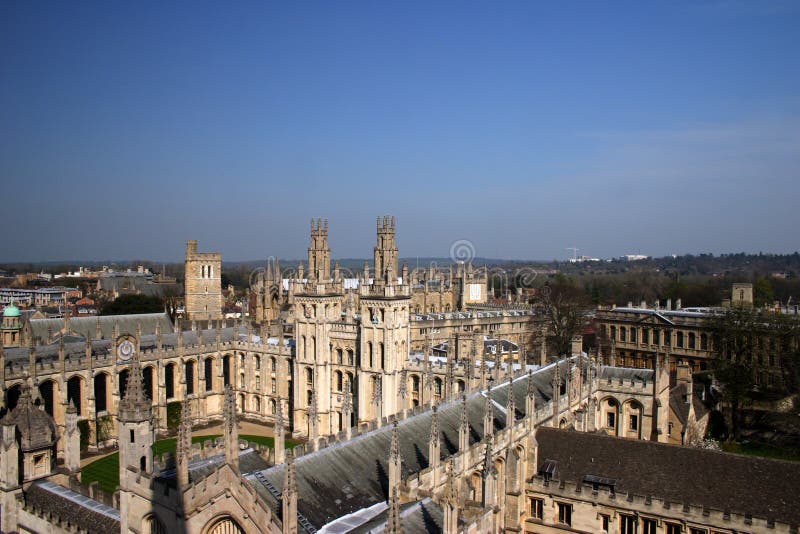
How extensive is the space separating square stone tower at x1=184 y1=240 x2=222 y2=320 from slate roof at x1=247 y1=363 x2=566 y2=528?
1766 inches

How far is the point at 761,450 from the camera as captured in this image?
3591 centimetres

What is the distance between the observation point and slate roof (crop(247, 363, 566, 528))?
16.7 metres

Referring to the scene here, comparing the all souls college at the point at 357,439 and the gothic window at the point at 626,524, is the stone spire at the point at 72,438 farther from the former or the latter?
the gothic window at the point at 626,524

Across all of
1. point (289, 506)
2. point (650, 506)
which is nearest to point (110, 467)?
point (289, 506)

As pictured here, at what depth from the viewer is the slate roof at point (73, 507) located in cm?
2009

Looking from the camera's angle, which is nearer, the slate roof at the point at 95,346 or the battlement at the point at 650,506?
the battlement at the point at 650,506

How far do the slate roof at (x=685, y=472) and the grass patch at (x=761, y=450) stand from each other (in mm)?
13654

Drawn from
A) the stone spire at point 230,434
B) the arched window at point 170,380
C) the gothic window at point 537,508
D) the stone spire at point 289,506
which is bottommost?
the gothic window at point 537,508

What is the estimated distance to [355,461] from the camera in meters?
19.3

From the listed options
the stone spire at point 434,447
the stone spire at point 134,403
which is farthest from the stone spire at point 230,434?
the stone spire at point 434,447

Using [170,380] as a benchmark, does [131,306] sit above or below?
above

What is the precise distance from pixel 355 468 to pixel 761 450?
91.4ft

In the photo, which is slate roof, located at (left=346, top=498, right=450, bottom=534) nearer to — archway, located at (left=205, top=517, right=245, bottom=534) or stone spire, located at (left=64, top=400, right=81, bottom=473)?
archway, located at (left=205, top=517, right=245, bottom=534)

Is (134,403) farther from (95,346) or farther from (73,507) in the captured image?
(95,346)
